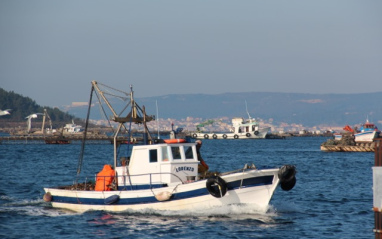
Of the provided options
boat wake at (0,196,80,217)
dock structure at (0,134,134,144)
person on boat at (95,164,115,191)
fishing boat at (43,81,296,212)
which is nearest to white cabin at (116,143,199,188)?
fishing boat at (43,81,296,212)

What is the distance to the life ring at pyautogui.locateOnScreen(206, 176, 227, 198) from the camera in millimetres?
30297

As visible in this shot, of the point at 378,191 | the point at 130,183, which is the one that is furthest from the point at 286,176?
the point at 378,191

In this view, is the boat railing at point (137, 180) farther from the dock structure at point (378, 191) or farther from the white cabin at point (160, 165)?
the dock structure at point (378, 191)

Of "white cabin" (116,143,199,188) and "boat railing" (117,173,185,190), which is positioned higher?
"white cabin" (116,143,199,188)

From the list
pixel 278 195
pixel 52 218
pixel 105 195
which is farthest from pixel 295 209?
pixel 52 218

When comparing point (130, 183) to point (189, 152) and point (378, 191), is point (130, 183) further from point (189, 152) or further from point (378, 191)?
point (378, 191)

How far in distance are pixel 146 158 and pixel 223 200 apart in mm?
4690

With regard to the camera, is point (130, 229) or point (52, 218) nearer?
point (130, 229)

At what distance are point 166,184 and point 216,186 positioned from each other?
10.0 feet

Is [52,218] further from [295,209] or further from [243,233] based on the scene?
[295,209]

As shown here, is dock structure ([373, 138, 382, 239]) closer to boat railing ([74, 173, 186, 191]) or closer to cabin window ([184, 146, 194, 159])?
boat railing ([74, 173, 186, 191])

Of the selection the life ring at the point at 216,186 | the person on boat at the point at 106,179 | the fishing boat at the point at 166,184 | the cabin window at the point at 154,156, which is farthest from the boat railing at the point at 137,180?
the life ring at the point at 216,186

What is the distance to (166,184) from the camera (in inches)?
1280

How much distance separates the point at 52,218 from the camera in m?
33.5
